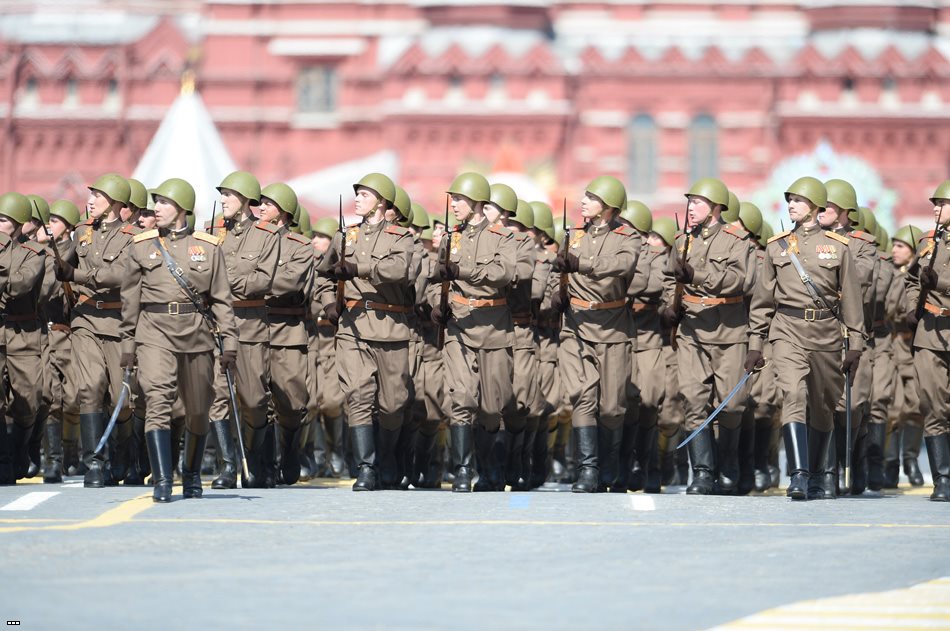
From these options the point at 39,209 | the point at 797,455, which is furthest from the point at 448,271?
the point at 39,209

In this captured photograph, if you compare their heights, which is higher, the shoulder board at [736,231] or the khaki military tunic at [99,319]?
the shoulder board at [736,231]

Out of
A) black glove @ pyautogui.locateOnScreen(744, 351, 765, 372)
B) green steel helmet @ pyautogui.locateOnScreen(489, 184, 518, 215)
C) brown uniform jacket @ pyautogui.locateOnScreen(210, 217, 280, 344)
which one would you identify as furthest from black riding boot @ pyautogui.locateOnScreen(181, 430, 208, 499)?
black glove @ pyautogui.locateOnScreen(744, 351, 765, 372)

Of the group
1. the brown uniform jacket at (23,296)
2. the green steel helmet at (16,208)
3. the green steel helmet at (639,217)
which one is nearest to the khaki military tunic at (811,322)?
the green steel helmet at (639,217)

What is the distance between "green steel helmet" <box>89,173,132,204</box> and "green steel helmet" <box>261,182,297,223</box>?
2.82ft

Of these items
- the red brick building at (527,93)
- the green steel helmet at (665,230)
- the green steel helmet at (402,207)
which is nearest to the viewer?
the green steel helmet at (402,207)

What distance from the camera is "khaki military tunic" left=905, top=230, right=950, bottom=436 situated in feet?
41.8

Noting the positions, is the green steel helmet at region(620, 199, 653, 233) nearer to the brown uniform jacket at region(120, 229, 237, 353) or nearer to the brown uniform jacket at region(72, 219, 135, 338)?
the brown uniform jacket at region(72, 219, 135, 338)

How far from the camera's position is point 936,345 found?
1283 centimetres

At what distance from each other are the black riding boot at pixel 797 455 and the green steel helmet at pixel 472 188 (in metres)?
2.43

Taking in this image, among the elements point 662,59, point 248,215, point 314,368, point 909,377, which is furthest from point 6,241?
point 662,59

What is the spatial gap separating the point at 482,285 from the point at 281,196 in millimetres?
1568

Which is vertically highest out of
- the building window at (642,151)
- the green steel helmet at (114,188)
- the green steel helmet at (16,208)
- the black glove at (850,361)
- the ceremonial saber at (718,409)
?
the building window at (642,151)

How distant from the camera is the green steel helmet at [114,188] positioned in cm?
1341

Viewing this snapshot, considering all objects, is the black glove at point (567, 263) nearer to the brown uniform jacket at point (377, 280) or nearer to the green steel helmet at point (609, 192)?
the green steel helmet at point (609, 192)
